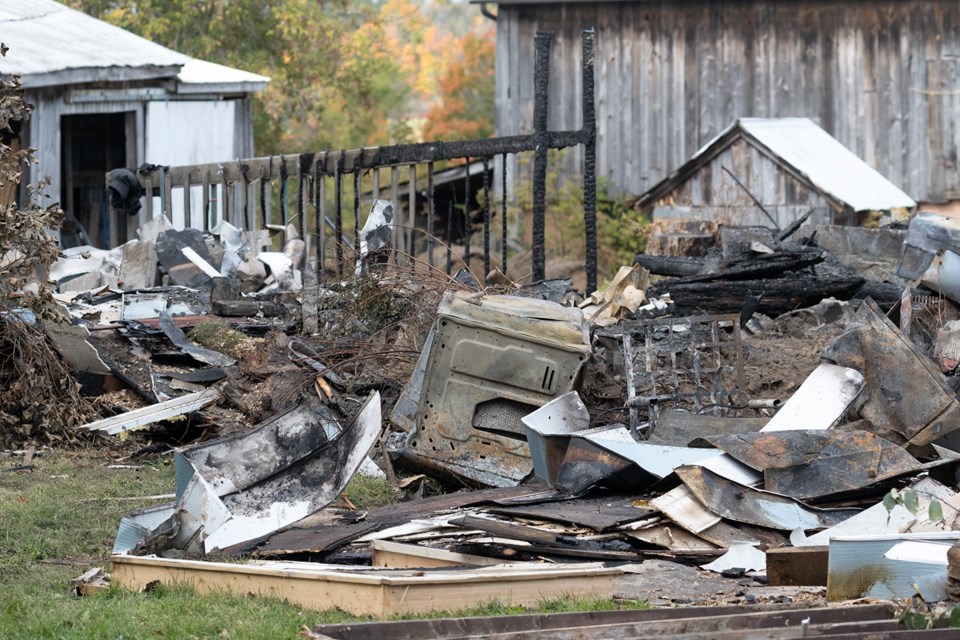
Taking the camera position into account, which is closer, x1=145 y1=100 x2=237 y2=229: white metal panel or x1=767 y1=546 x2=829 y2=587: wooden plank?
x1=767 y1=546 x2=829 y2=587: wooden plank

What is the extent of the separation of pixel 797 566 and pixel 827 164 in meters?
13.7

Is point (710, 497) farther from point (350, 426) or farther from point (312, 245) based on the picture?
point (312, 245)

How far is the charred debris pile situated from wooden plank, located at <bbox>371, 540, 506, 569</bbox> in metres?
0.01

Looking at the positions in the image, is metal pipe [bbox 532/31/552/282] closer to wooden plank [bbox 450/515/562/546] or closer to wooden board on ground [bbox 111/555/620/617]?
wooden plank [bbox 450/515/562/546]

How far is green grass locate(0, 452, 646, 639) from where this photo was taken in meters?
5.27

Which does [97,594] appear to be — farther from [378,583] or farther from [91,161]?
[91,161]

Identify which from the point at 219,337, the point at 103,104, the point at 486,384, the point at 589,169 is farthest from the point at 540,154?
the point at 103,104

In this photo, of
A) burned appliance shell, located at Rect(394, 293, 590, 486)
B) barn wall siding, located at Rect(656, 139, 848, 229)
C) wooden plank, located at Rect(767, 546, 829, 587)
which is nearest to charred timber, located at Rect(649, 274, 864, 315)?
burned appliance shell, located at Rect(394, 293, 590, 486)

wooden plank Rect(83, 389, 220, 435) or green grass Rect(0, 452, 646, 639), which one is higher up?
wooden plank Rect(83, 389, 220, 435)

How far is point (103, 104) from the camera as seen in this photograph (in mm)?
16656

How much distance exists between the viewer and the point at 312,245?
1443 cm

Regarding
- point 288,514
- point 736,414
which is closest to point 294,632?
point 288,514

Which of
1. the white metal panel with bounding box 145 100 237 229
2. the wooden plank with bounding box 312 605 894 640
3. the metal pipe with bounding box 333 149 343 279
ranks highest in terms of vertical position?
the white metal panel with bounding box 145 100 237 229

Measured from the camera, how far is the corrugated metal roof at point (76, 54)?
1491 centimetres
